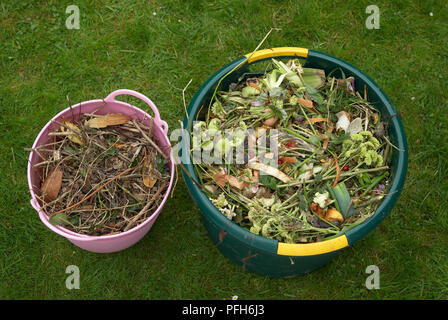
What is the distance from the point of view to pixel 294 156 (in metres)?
1.54

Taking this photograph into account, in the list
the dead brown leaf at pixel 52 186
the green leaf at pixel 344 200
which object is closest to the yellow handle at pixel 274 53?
the green leaf at pixel 344 200

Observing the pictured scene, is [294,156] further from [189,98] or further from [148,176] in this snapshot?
[189,98]

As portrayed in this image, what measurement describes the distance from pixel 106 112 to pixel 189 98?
0.48 m

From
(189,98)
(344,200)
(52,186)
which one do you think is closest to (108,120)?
(52,186)

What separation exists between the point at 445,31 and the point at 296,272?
150 centimetres

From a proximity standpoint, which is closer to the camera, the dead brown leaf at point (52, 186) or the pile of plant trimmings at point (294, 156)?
the pile of plant trimmings at point (294, 156)

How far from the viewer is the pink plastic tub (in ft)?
5.04

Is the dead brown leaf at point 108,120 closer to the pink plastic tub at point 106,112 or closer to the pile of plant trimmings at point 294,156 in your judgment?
the pink plastic tub at point 106,112

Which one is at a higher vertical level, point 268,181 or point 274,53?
point 274,53

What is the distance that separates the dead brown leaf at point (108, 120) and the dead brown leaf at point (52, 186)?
23 cm

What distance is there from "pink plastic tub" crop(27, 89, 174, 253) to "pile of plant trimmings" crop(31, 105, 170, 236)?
0.03 metres

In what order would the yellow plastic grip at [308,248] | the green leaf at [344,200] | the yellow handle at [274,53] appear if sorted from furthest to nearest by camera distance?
1. the yellow handle at [274,53]
2. the green leaf at [344,200]
3. the yellow plastic grip at [308,248]

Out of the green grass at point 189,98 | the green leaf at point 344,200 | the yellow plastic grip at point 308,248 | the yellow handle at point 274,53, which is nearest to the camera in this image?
the yellow plastic grip at point 308,248

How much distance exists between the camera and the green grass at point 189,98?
74.4 inches
